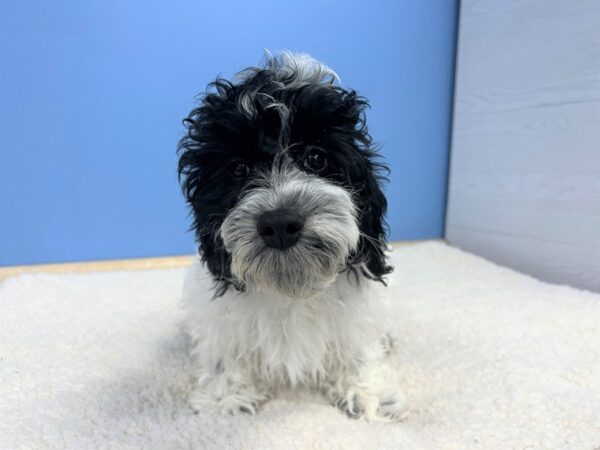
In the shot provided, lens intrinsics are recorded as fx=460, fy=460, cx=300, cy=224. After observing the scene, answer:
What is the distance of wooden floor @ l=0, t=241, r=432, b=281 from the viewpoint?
7.44 feet

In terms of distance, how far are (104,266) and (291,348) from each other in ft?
5.07

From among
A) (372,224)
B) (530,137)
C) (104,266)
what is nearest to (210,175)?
(372,224)

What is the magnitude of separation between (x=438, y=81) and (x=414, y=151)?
0.42m

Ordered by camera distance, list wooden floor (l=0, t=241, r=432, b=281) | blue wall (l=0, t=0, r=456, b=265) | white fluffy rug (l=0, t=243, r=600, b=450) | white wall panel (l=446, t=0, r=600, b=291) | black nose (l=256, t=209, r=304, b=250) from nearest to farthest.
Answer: black nose (l=256, t=209, r=304, b=250) → white fluffy rug (l=0, t=243, r=600, b=450) → white wall panel (l=446, t=0, r=600, b=291) → blue wall (l=0, t=0, r=456, b=265) → wooden floor (l=0, t=241, r=432, b=281)

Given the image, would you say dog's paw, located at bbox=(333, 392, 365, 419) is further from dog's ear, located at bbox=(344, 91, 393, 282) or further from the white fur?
dog's ear, located at bbox=(344, 91, 393, 282)

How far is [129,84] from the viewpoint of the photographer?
87.7 inches

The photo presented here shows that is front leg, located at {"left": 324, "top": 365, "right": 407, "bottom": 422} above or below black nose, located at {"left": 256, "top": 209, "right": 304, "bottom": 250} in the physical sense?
below

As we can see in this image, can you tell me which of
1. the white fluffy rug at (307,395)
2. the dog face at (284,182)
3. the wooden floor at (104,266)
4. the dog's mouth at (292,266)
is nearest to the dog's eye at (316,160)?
the dog face at (284,182)

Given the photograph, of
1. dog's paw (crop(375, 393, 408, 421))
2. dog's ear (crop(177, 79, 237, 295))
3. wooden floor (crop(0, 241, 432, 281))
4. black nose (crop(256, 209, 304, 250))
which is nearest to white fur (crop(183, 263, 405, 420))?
dog's paw (crop(375, 393, 408, 421))

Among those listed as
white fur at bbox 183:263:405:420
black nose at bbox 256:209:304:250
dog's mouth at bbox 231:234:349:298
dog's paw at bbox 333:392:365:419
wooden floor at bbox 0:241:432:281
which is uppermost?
black nose at bbox 256:209:304:250

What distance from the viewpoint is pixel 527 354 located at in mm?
1401

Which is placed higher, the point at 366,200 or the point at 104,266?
the point at 366,200

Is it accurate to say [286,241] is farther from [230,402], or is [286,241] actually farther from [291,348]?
[230,402]

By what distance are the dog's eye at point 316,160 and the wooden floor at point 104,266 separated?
5.15 ft
